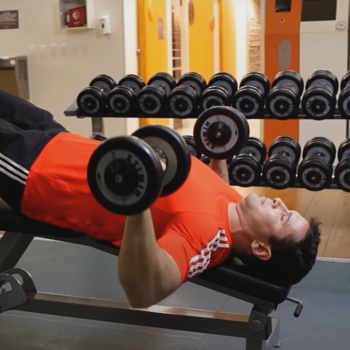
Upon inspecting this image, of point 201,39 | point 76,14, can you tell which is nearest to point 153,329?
point 76,14

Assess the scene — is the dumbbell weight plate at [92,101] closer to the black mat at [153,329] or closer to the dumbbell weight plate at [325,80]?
the black mat at [153,329]

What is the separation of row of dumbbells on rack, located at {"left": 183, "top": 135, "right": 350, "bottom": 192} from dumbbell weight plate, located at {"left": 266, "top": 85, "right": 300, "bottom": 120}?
0.72ft

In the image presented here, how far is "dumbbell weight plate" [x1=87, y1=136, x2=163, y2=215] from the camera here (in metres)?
1.09

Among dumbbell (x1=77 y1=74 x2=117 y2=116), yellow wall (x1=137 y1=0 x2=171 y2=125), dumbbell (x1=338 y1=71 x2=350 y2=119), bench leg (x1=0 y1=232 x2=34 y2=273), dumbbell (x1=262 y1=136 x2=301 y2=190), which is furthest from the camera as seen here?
yellow wall (x1=137 y1=0 x2=171 y2=125)

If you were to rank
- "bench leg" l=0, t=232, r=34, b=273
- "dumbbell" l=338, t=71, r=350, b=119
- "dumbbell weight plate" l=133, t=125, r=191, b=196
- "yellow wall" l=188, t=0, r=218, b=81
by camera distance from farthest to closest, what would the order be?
"yellow wall" l=188, t=0, r=218, b=81 → "dumbbell" l=338, t=71, r=350, b=119 → "bench leg" l=0, t=232, r=34, b=273 → "dumbbell weight plate" l=133, t=125, r=191, b=196

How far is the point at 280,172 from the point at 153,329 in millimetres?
1279

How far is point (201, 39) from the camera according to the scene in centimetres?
786

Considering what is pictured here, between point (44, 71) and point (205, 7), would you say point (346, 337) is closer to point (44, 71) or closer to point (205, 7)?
point (44, 71)

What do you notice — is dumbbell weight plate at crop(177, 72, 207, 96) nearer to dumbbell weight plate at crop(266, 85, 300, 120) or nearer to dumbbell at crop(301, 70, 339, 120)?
dumbbell weight plate at crop(266, 85, 300, 120)

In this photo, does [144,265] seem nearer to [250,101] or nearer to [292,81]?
[250,101]

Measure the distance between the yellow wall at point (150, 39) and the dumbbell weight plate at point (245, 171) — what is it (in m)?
2.13

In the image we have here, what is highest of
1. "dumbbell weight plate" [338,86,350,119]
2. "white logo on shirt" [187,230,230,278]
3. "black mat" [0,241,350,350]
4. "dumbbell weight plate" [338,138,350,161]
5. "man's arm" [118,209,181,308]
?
"dumbbell weight plate" [338,86,350,119]

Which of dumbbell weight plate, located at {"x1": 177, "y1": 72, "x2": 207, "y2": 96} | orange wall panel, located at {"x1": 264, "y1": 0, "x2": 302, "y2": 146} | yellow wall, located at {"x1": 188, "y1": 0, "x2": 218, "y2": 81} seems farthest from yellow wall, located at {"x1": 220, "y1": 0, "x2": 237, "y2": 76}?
dumbbell weight plate, located at {"x1": 177, "y1": 72, "x2": 207, "y2": 96}

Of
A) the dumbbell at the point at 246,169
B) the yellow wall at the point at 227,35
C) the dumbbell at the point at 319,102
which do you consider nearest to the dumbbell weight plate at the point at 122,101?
the dumbbell at the point at 246,169
